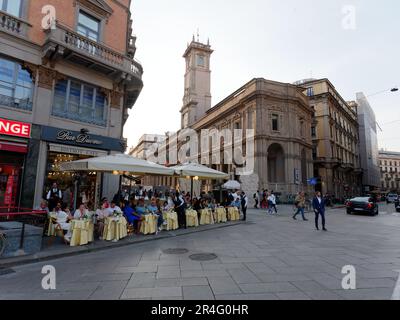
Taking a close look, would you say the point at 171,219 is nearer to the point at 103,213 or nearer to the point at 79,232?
the point at 103,213

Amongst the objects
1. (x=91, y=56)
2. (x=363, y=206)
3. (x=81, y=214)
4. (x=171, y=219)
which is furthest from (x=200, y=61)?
(x=81, y=214)

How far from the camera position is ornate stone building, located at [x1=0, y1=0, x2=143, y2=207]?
11.4 metres

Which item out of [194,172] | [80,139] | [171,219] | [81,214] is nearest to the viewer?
[81,214]

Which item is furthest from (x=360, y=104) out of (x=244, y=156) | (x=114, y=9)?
(x=114, y=9)

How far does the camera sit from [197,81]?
54125 millimetres

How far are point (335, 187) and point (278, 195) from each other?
20491 mm

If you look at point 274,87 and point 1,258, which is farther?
point 274,87


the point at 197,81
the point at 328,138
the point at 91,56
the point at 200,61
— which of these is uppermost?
the point at 200,61

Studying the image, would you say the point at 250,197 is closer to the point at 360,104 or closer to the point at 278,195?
the point at 278,195

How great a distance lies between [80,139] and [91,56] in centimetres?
436

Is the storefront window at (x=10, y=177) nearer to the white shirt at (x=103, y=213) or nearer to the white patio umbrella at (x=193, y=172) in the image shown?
the white shirt at (x=103, y=213)

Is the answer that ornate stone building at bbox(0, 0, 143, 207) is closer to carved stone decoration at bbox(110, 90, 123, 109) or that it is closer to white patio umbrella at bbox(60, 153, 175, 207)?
carved stone decoration at bbox(110, 90, 123, 109)

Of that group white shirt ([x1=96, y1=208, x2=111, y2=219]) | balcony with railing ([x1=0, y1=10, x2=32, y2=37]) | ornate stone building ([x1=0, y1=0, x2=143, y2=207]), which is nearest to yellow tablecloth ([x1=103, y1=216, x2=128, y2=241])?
white shirt ([x1=96, y1=208, x2=111, y2=219])
